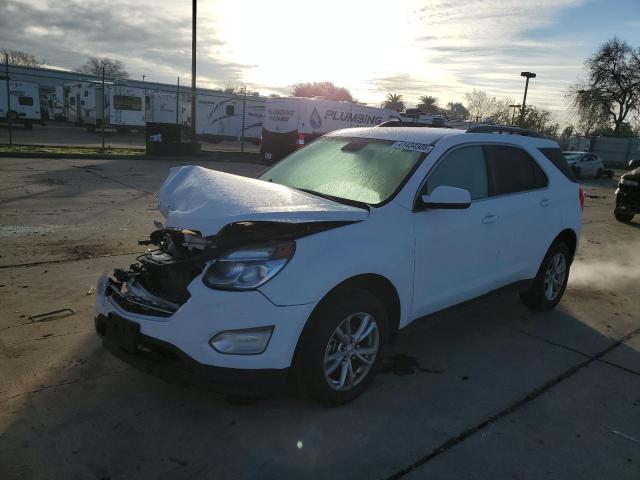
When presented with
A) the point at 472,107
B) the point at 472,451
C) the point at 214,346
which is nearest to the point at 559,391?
the point at 472,451

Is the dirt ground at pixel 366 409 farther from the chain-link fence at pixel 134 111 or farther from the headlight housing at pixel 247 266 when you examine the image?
the chain-link fence at pixel 134 111

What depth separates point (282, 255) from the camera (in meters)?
2.87

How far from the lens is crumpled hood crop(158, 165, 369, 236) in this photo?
9.61 feet

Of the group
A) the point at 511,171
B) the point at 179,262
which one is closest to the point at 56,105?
the point at 511,171

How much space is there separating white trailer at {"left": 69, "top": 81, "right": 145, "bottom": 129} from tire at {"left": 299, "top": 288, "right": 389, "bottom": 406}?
33.1 meters

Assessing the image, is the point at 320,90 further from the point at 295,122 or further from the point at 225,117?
the point at 295,122

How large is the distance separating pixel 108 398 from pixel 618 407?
3.39m

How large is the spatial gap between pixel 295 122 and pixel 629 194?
11.9 m

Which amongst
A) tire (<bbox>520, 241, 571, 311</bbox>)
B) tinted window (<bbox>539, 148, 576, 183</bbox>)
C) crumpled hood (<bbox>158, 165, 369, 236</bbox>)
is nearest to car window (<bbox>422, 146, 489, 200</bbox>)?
crumpled hood (<bbox>158, 165, 369, 236</bbox>)

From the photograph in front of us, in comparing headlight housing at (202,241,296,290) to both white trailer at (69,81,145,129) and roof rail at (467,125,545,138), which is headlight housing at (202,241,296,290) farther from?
white trailer at (69,81,145,129)

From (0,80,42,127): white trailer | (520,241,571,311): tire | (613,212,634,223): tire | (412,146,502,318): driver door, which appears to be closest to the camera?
(412,146,502,318): driver door

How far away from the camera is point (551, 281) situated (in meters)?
5.30

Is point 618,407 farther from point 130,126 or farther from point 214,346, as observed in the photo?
point 130,126

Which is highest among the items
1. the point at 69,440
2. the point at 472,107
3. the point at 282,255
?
the point at 472,107
